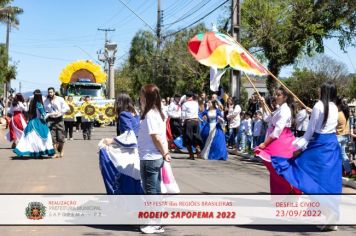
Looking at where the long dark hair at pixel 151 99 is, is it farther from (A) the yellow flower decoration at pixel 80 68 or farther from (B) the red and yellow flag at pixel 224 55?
(A) the yellow flower decoration at pixel 80 68

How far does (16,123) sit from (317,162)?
1177 centimetres

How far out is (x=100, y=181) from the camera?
1074cm

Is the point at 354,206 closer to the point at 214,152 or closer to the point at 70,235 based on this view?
the point at 70,235

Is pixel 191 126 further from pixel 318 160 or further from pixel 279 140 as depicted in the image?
pixel 318 160

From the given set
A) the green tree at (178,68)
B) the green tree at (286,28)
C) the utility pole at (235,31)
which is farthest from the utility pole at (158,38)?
the utility pole at (235,31)

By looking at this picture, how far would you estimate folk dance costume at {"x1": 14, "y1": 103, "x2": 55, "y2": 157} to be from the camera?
1441cm

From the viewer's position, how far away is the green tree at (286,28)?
27953mm

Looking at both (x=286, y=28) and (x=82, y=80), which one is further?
(x=82, y=80)

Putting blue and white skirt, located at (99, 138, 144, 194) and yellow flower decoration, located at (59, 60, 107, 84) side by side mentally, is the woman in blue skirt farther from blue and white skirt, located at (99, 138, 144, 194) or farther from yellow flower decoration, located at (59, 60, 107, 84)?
yellow flower decoration, located at (59, 60, 107, 84)

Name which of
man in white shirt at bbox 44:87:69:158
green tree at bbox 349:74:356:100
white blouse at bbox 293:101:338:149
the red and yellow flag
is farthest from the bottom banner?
green tree at bbox 349:74:356:100

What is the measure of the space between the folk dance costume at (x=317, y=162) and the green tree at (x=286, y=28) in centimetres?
2105

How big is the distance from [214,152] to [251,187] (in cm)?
567

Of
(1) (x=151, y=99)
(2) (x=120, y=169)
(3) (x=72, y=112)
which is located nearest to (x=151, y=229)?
→ (2) (x=120, y=169)

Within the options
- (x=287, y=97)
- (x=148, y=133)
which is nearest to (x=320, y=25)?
(x=287, y=97)
